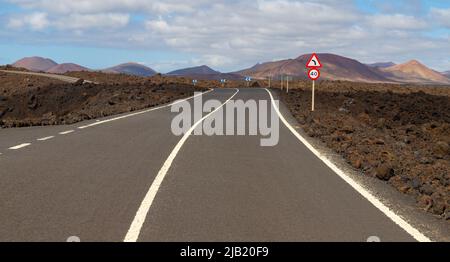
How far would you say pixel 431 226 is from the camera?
24.1 ft

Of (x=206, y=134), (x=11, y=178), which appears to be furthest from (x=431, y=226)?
(x=206, y=134)

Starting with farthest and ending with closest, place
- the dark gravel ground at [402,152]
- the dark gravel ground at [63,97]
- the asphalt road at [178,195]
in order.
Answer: the dark gravel ground at [63,97] → the dark gravel ground at [402,152] → the asphalt road at [178,195]

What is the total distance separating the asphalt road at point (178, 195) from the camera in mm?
6664

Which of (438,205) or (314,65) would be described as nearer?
(438,205)

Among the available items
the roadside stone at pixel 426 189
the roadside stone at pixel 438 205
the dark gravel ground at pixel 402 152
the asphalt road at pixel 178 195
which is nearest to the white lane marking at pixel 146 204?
the asphalt road at pixel 178 195

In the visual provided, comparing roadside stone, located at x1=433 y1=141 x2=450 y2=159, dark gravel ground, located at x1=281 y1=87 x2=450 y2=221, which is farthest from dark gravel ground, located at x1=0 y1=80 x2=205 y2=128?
roadside stone, located at x1=433 y1=141 x2=450 y2=159

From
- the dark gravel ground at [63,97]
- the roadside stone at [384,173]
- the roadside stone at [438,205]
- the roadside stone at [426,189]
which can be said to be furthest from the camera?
the dark gravel ground at [63,97]

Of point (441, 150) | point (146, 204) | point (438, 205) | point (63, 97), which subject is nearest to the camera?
point (146, 204)

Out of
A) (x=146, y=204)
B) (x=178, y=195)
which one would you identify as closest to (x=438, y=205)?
(x=178, y=195)

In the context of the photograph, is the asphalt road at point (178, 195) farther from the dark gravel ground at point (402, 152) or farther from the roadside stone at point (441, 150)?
the roadside stone at point (441, 150)

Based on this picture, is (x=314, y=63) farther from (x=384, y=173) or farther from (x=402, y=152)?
(x=384, y=173)

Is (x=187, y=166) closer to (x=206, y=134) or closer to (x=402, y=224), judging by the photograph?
(x=402, y=224)

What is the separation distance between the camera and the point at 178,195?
28.2 feet
